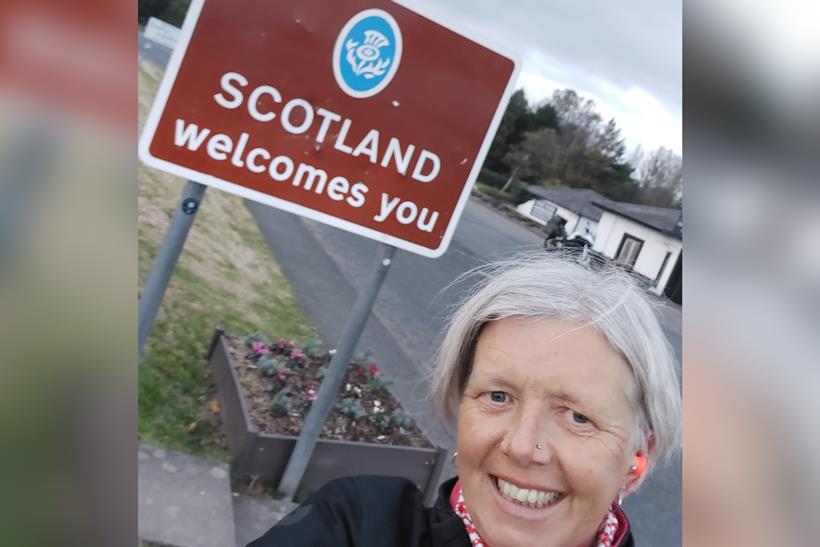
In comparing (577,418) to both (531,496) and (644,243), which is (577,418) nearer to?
(531,496)

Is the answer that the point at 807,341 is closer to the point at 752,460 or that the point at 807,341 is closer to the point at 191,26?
the point at 752,460

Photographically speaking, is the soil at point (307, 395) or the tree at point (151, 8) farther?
the soil at point (307, 395)

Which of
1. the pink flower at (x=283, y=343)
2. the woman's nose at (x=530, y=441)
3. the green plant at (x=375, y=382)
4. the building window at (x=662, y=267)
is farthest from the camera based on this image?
the green plant at (x=375, y=382)

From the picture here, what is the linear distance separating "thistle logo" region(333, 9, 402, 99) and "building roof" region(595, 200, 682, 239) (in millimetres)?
560

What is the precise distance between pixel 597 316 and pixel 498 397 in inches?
7.6

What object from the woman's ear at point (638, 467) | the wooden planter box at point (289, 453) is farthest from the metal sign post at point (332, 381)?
the woman's ear at point (638, 467)

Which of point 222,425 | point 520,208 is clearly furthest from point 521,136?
point 222,425

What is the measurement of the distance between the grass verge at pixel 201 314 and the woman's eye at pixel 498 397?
0.58 m

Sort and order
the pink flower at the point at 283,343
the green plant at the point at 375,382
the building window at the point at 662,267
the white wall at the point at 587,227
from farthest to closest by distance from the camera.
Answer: the green plant at the point at 375,382 → the pink flower at the point at 283,343 → the white wall at the point at 587,227 → the building window at the point at 662,267

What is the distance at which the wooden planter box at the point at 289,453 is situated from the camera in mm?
1290

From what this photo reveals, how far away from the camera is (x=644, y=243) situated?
4.12 feet

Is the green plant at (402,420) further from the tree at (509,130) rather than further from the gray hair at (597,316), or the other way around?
the tree at (509,130)

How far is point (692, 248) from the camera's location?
695 millimetres

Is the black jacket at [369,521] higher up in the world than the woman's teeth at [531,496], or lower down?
lower down
